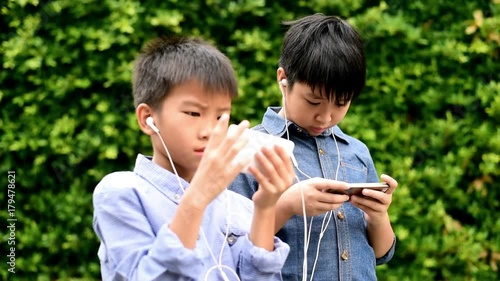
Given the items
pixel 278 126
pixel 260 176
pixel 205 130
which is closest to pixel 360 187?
pixel 278 126

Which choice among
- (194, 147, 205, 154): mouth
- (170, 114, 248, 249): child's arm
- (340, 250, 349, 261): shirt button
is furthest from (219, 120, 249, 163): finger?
(340, 250, 349, 261): shirt button

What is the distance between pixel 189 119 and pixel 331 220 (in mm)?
791

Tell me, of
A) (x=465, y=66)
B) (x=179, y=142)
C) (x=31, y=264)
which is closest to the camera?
(x=179, y=142)

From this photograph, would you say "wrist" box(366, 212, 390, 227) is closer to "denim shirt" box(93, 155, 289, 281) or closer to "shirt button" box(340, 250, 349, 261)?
"shirt button" box(340, 250, 349, 261)

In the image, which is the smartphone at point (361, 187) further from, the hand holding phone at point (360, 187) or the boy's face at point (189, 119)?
the boy's face at point (189, 119)

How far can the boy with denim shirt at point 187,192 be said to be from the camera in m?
2.10

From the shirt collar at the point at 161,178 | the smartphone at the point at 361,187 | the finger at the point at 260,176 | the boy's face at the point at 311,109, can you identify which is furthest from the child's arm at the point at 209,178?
the boy's face at the point at 311,109

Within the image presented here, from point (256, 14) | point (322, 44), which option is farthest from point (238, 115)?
point (322, 44)

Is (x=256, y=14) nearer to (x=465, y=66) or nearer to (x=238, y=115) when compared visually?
(x=238, y=115)

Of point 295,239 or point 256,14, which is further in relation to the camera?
point 256,14

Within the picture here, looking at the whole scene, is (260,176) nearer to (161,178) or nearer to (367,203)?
(161,178)

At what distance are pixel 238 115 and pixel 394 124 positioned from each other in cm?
90

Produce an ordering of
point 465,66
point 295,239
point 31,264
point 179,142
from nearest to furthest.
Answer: point 179,142
point 295,239
point 31,264
point 465,66

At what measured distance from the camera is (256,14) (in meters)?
4.71
